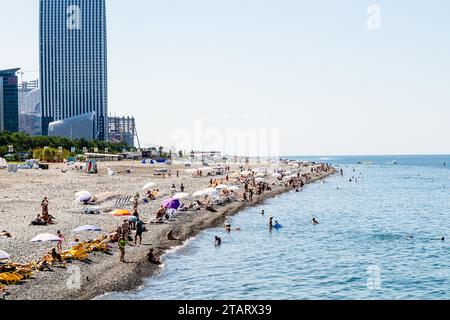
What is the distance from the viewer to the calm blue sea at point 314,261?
23344 millimetres

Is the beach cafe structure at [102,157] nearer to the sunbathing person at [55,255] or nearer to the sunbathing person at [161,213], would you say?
the sunbathing person at [161,213]

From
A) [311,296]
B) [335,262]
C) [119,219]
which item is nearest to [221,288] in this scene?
[311,296]

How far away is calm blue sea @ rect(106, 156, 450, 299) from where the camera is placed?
23.3m

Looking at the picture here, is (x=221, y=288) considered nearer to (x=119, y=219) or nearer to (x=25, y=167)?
(x=119, y=219)

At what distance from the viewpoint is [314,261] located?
3016 centimetres

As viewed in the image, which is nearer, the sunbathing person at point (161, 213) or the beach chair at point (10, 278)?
the beach chair at point (10, 278)

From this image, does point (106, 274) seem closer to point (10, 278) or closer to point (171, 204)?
point (10, 278)

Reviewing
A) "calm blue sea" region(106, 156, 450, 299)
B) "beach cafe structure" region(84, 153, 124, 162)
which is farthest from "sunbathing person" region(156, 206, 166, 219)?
"beach cafe structure" region(84, 153, 124, 162)

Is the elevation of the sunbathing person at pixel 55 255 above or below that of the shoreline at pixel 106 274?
above

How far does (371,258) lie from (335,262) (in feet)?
9.02

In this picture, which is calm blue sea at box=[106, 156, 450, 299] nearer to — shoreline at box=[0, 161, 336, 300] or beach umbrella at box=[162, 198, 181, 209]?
shoreline at box=[0, 161, 336, 300]
